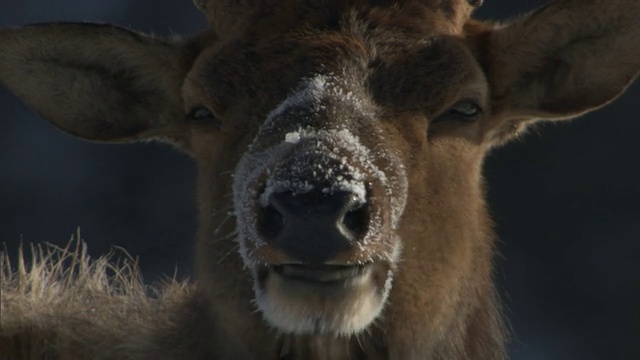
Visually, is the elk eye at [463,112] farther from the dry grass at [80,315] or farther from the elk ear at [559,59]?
the dry grass at [80,315]

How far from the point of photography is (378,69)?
590 centimetres

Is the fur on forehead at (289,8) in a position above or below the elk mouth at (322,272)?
above

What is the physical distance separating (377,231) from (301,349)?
705 millimetres

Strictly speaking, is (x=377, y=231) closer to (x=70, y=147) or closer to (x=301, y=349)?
(x=301, y=349)

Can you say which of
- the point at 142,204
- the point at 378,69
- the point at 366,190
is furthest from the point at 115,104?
the point at 142,204

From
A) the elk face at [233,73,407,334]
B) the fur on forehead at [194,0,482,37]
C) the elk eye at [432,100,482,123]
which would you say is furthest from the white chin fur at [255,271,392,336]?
the fur on forehead at [194,0,482,37]

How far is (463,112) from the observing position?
6.12 metres

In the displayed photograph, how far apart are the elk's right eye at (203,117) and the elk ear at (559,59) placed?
3.34 feet

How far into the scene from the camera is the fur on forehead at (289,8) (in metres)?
6.12

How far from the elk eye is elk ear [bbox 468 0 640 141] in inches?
7.8

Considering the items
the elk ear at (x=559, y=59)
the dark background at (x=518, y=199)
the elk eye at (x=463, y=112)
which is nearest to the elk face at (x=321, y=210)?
the elk eye at (x=463, y=112)

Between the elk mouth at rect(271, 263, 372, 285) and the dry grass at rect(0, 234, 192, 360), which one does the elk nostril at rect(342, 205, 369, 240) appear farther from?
the dry grass at rect(0, 234, 192, 360)

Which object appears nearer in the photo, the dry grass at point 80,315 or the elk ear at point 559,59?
the elk ear at point 559,59

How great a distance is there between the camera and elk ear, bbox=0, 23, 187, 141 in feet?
21.5
